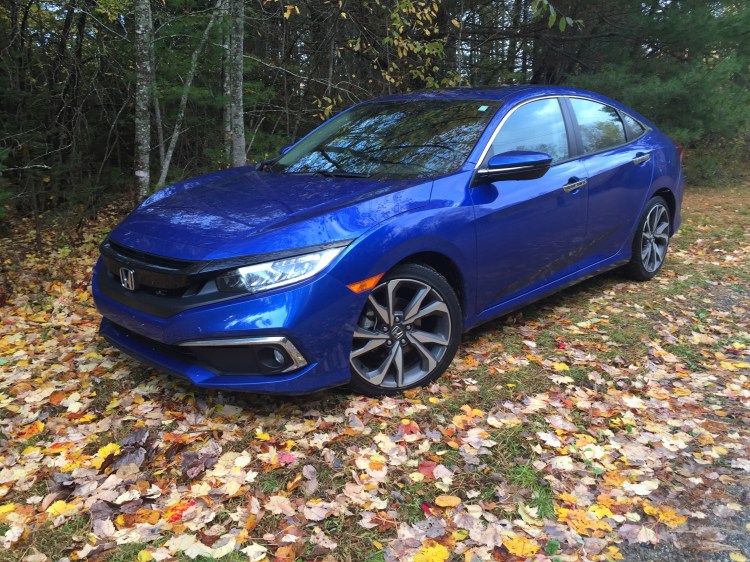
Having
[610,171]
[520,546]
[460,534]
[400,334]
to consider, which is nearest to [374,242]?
[400,334]

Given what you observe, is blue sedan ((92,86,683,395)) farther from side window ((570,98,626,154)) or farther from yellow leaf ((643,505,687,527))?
yellow leaf ((643,505,687,527))

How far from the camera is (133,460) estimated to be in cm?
263

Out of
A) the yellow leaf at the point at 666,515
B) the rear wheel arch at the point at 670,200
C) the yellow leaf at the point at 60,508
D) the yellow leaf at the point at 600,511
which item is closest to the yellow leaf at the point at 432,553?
the yellow leaf at the point at 600,511

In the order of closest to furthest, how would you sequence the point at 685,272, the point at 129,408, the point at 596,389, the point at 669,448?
the point at 669,448, the point at 129,408, the point at 596,389, the point at 685,272

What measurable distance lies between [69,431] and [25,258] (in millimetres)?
3563

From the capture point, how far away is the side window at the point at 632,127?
16.0ft

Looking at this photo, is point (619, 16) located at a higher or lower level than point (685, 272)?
higher

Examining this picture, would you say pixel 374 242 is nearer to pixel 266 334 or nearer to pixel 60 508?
pixel 266 334

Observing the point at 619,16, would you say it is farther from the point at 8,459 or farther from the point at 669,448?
the point at 8,459

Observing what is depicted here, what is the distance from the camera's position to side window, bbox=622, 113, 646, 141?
192 inches

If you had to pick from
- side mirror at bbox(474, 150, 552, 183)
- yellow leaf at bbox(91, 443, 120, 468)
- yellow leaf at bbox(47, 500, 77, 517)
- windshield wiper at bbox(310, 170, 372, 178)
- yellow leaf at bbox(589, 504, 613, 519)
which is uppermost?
side mirror at bbox(474, 150, 552, 183)

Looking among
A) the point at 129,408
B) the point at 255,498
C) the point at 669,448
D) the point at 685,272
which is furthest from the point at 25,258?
the point at 685,272

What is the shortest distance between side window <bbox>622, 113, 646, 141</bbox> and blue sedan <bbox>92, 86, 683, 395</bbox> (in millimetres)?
228

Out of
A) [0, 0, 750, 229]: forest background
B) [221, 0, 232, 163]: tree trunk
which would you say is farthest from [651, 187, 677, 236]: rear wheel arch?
[221, 0, 232, 163]: tree trunk
